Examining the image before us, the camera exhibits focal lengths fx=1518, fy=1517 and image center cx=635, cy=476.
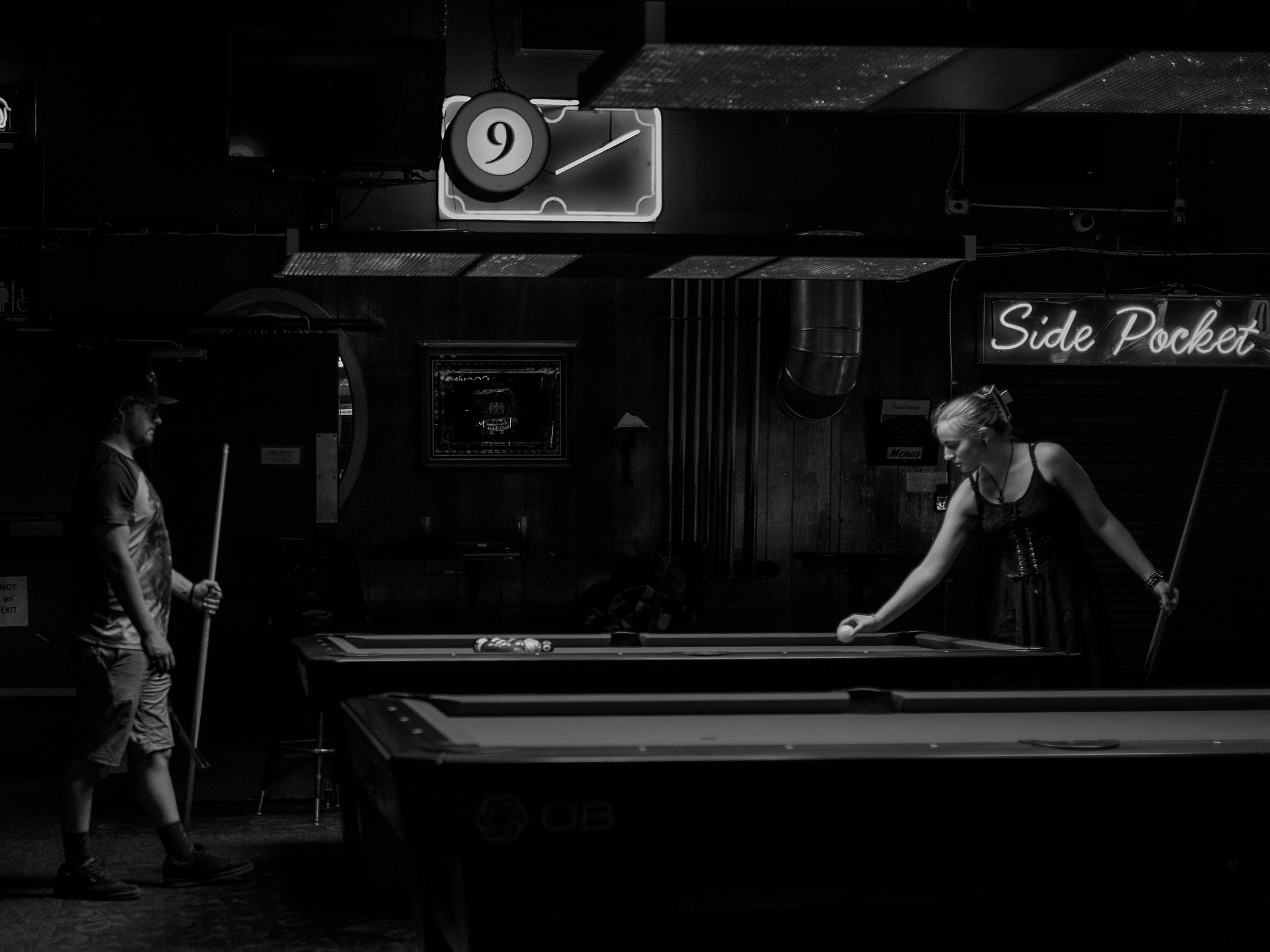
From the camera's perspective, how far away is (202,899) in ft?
15.6

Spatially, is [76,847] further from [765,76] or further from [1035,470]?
[1035,470]

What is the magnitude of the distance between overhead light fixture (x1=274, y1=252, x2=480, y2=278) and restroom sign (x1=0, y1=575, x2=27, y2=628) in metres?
2.11

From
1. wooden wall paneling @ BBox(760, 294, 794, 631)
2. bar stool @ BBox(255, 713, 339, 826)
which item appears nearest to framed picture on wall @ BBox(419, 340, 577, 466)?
wooden wall paneling @ BBox(760, 294, 794, 631)

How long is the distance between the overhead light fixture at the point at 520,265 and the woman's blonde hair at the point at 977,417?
4.60 feet

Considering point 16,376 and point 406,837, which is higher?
point 16,376

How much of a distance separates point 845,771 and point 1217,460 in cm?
626

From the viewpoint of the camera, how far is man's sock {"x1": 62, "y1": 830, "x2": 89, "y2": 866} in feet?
15.4

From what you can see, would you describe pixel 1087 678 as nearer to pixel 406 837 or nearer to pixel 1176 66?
pixel 1176 66

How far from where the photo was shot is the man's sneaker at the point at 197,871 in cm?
490

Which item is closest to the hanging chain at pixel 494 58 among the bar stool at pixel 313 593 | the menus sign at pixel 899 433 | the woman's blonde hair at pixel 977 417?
the bar stool at pixel 313 593

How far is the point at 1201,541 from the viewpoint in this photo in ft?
27.0

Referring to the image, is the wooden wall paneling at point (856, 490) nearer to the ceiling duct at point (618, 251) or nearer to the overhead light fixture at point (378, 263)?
the ceiling duct at point (618, 251)

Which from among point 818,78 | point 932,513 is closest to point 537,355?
point 932,513

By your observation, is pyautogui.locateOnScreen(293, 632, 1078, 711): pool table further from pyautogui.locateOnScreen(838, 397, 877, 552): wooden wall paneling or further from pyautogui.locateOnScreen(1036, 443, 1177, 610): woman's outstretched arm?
pyautogui.locateOnScreen(838, 397, 877, 552): wooden wall paneling
